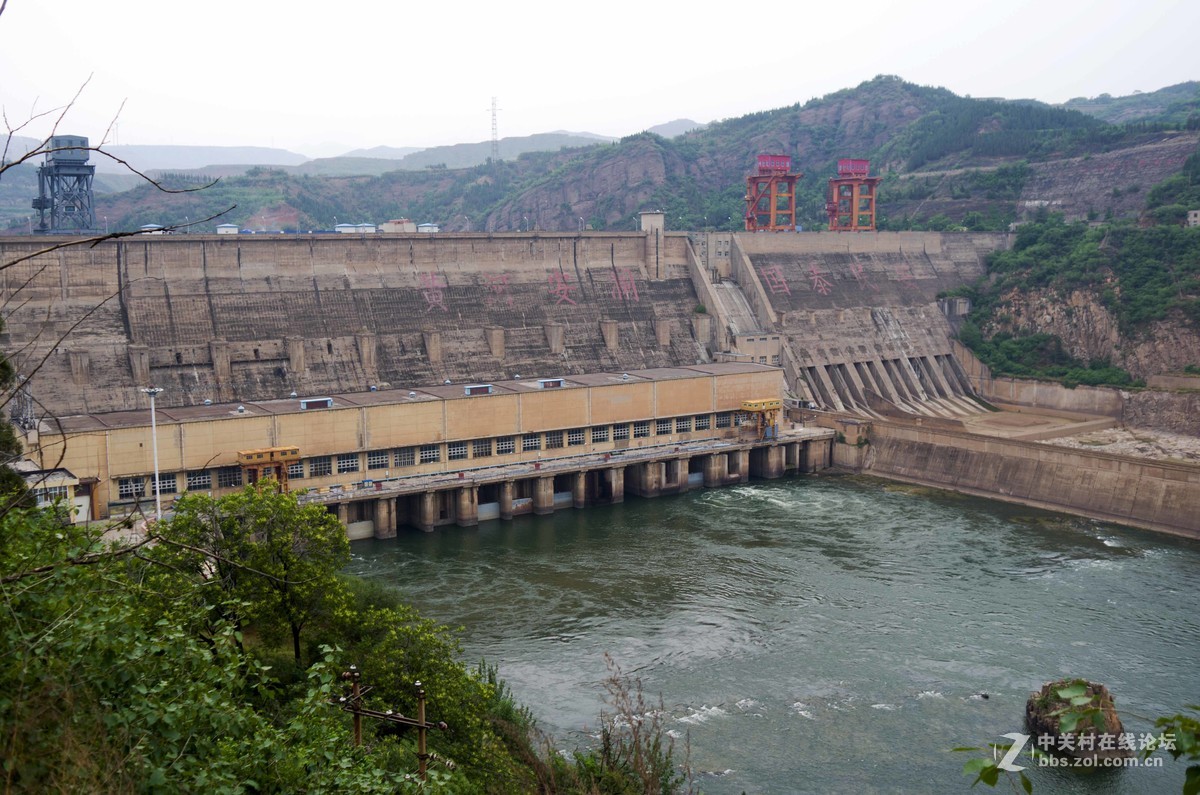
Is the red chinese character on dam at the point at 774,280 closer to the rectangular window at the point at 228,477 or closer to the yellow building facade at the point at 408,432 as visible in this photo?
the yellow building facade at the point at 408,432

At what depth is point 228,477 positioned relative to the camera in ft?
132

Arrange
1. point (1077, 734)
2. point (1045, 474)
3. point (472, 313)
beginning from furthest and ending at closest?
point (472, 313)
point (1045, 474)
point (1077, 734)

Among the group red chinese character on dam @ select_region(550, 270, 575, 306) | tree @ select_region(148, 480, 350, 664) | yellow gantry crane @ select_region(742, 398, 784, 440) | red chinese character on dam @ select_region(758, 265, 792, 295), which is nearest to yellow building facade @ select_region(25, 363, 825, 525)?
yellow gantry crane @ select_region(742, 398, 784, 440)

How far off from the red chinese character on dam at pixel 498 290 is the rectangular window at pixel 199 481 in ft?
70.6

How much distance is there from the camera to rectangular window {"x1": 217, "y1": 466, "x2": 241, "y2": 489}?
1577 inches

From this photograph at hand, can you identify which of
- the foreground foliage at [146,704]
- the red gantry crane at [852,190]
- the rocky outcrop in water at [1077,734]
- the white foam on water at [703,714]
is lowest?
the white foam on water at [703,714]

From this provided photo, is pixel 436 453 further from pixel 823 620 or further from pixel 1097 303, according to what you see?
pixel 1097 303

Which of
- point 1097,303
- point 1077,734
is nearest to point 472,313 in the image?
point 1077,734

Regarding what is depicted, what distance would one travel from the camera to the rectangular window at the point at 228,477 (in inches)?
1577

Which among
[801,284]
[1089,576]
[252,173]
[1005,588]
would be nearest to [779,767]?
[1005,588]

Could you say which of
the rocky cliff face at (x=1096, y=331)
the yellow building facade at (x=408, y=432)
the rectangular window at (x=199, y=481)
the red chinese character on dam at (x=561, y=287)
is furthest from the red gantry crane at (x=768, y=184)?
the rectangular window at (x=199, y=481)

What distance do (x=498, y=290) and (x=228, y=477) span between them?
22295mm

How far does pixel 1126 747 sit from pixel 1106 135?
300ft

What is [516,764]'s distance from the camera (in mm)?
19141
